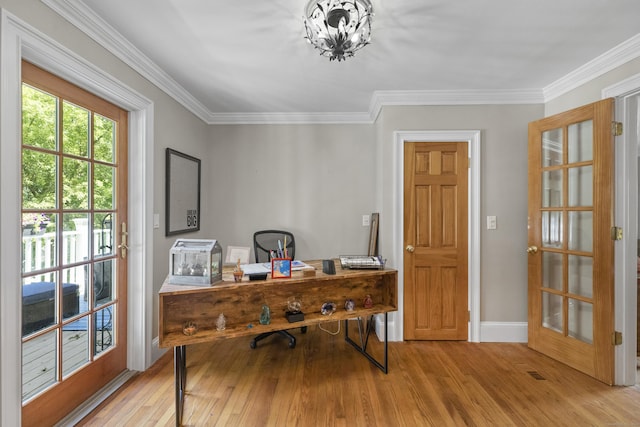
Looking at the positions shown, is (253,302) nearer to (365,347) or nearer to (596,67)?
(365,347)

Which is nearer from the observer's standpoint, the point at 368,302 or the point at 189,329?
the point at 189,329

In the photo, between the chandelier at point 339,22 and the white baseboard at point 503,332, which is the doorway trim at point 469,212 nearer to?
the white baseboard at point 503,332

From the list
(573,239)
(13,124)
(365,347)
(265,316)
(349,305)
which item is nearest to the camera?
(13,124)

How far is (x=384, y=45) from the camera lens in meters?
2.09

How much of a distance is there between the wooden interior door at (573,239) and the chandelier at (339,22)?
201 cm

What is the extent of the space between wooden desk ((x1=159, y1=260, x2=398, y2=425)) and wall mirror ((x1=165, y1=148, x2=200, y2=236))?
3.57 ft

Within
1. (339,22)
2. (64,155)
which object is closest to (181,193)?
Answer: (64,155)

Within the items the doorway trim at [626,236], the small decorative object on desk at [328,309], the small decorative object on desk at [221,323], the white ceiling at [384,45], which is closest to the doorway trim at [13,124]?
the white ceiling at [384,45]

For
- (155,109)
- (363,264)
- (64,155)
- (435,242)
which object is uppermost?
(155,109)

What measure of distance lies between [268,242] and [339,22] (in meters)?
2.34

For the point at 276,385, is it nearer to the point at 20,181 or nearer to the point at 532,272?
the point at 20,181

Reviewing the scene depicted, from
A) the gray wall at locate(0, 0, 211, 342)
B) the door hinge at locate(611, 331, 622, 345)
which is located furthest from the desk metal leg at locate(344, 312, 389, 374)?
the gray wall at locate(0, 0, 211, 342)

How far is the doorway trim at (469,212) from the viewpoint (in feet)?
9.56

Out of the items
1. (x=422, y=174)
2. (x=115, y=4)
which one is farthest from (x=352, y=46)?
(x=422, y=174)
